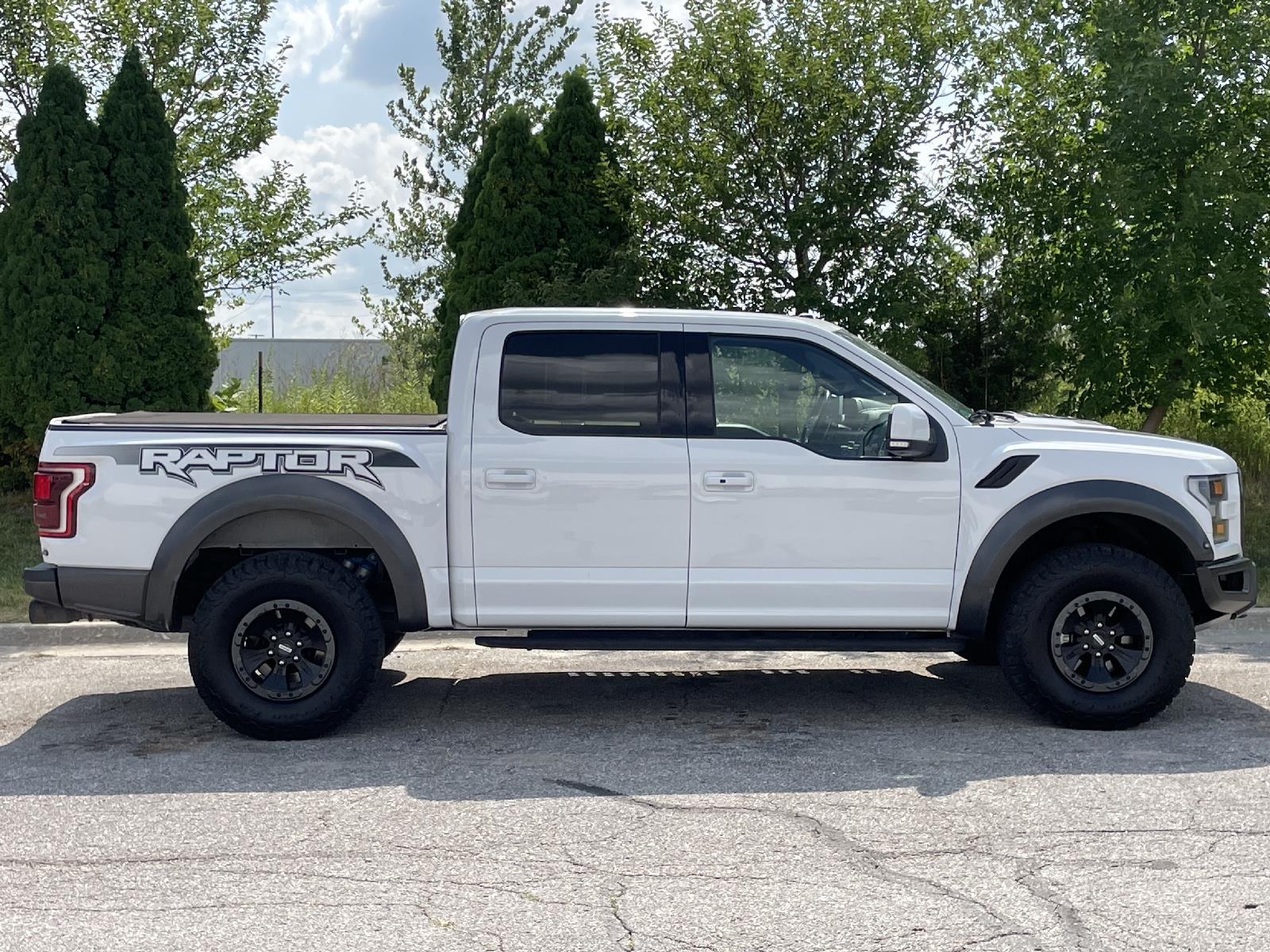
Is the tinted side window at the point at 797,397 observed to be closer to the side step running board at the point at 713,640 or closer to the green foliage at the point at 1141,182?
the side step running board at the point at 713,640

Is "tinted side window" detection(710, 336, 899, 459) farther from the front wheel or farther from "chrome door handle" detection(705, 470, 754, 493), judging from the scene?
the front wheel

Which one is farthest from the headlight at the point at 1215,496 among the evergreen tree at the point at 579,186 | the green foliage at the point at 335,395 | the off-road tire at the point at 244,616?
the green foliage at the point at 335,395

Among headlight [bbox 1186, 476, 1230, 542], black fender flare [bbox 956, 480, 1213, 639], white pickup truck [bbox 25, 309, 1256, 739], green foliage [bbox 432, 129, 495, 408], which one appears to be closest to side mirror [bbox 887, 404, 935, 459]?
white pickup truck [bbox 25, 309, 1256, 739]

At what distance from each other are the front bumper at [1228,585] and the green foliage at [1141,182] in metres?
4.79

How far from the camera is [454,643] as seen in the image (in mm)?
8844

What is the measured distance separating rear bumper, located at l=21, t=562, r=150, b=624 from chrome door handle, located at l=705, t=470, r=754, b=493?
2.56 metres

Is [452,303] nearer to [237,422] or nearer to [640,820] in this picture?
[237,422]

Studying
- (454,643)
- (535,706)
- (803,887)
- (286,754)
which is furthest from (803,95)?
(803,887)

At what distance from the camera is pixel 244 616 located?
6.37m

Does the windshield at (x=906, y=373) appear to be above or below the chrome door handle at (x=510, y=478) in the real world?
→ above

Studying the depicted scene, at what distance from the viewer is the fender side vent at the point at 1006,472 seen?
21.2 feet

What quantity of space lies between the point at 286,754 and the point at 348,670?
0.45 meters

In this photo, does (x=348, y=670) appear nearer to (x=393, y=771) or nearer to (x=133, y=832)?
(x=393, y=771)

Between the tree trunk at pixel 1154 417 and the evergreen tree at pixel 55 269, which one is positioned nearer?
the tree trunk at pixel 1154 417
